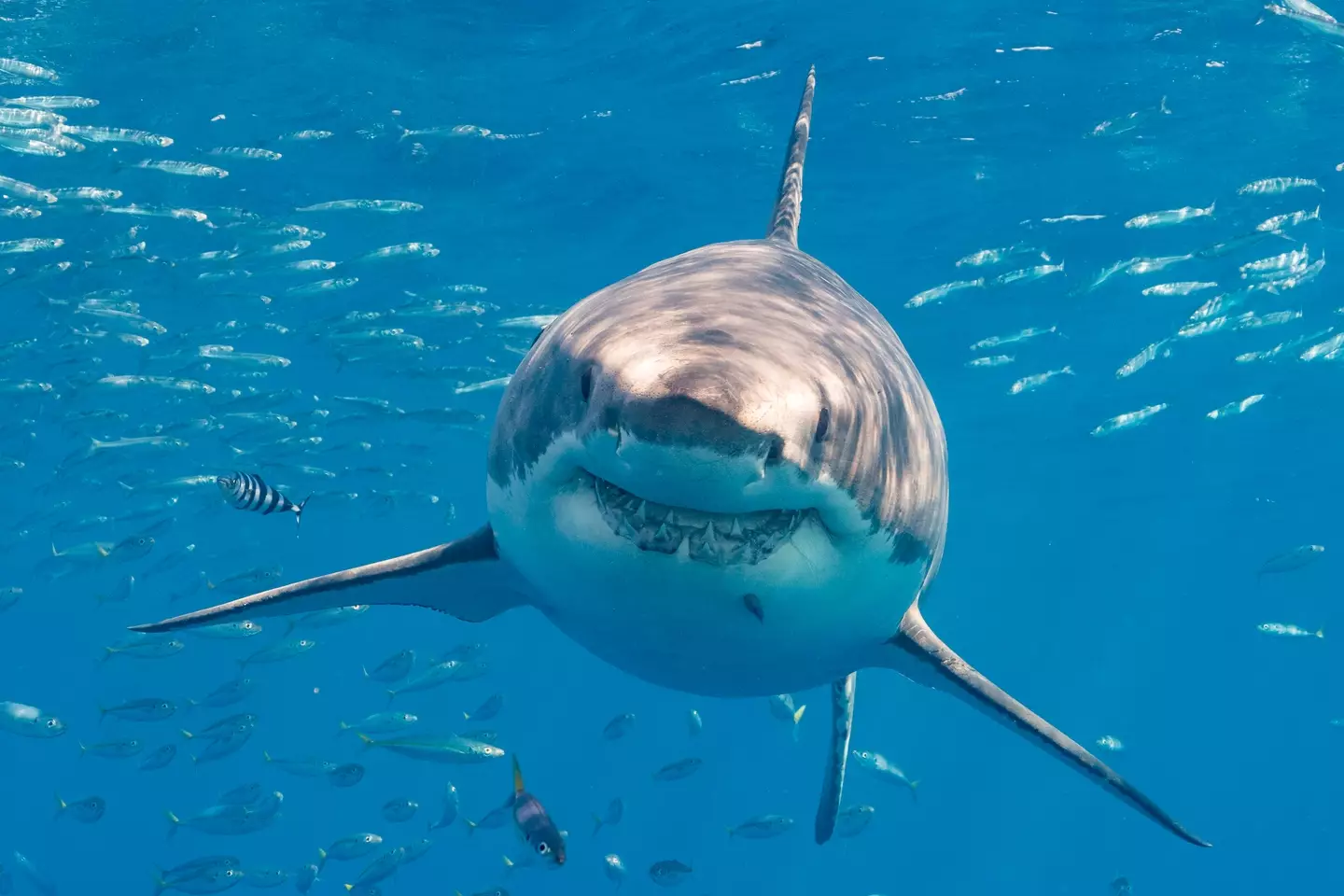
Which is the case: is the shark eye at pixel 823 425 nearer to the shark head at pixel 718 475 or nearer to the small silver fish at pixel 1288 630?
the shark head at pixel 718 475

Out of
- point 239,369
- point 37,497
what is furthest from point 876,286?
point 37,497

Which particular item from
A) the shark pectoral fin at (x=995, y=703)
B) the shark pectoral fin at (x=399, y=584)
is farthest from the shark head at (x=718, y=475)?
the shark pectoral fin at (x=399, y=584)

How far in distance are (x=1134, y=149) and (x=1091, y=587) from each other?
57.4m

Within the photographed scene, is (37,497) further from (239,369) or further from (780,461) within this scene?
(780,461)

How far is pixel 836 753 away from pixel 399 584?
420 cm

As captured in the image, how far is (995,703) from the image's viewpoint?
3695 millimetres

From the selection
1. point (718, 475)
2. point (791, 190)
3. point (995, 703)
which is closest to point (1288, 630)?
point (791, 190)

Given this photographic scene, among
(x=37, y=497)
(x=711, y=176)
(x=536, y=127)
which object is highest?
(x=536, y=127)

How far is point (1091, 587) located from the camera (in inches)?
2655

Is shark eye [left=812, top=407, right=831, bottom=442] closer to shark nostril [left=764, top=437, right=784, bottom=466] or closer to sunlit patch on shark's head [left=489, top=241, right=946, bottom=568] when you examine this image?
sunlit patch on shark's head [left=489, top=241, right=946, bottom=568]

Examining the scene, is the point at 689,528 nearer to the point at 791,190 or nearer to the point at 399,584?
the point at 399,584

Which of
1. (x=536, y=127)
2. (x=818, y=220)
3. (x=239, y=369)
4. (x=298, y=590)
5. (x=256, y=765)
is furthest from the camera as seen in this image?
(x=256, y=765)

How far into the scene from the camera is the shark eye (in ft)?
7.53

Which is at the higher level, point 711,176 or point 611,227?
point 711,176
